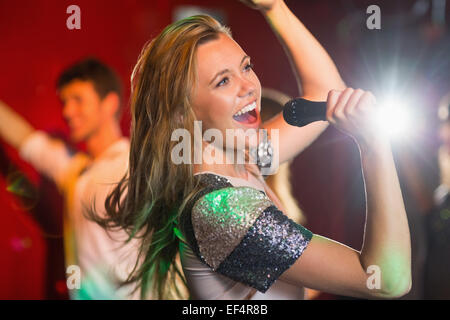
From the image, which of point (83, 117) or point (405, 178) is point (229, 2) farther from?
point (405, 178)

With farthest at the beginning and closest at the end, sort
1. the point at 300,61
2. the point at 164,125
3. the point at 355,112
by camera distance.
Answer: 1. the point at 300,61
2. the point at 164,125
3. the point at 355,112

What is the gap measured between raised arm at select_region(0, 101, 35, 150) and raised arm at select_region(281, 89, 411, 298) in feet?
3.90

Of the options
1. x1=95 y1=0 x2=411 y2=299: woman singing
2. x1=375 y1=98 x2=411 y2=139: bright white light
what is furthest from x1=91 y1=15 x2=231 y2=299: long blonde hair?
x1=375 y1=98 x2=411 y2=139: bright white light

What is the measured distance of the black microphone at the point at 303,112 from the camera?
99cm

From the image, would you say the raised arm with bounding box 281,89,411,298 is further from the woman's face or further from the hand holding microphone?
the woman's face

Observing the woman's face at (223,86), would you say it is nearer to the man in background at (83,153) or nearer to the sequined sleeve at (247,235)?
the sequined sleeve at (247,235)

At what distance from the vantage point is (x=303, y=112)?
102cm

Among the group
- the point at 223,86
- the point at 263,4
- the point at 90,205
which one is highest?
the point at 263,4

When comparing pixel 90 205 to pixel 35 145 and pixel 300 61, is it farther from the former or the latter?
pixel 300 61

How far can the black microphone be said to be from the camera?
3.24ft

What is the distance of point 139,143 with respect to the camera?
1059 mm

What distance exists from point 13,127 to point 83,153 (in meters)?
0.25

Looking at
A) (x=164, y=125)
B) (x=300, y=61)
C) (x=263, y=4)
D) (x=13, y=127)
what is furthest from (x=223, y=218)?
(x=13, y=127)

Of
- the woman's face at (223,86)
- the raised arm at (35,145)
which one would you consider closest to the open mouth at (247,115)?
the woman's face at (223,86)
